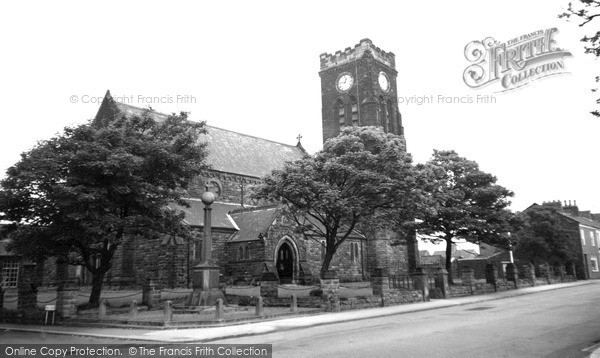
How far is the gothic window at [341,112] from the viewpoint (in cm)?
4916

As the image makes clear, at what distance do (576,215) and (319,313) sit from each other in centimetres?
5345

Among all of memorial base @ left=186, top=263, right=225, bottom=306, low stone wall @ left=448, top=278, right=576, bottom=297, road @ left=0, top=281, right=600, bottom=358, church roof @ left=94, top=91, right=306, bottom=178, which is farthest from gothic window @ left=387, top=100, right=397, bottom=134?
memorial base @ left=186, top=263, right=225, bottom=306

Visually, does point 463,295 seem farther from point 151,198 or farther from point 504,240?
point 151,198

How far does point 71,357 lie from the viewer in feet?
39.2

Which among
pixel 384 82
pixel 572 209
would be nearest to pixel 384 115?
pixel 384 82

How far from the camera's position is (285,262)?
3472cm

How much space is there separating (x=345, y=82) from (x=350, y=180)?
27423 millimetres

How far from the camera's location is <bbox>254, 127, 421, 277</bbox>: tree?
78.6 feet

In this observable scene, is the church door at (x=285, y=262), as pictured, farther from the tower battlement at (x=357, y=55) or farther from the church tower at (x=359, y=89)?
the tower battlement at (x=357, y=55)

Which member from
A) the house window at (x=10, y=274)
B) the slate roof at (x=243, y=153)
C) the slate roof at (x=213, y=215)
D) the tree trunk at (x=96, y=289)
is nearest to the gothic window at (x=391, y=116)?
the slate roof at (x=243, y=153)

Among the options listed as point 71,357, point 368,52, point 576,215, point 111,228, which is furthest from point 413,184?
point 576,215

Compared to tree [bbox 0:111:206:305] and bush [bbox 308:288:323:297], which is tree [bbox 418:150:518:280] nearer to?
bush [bbox 308:288:323:297]

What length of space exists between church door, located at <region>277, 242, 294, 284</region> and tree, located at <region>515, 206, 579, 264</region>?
25.7 meters

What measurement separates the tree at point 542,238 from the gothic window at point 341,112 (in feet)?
69.5
